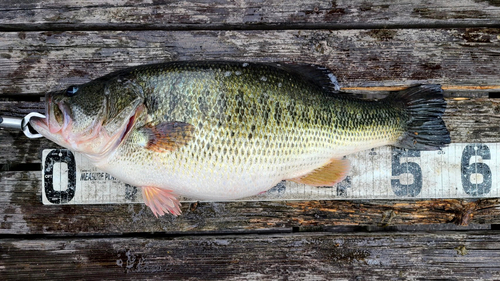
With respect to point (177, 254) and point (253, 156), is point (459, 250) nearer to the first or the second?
point (253, 156)

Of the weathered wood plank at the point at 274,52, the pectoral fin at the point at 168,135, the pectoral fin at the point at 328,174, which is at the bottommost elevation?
the pectoral fin at the point at 328,174

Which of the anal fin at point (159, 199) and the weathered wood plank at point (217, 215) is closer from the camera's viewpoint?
the anal fin at point (159, 199)

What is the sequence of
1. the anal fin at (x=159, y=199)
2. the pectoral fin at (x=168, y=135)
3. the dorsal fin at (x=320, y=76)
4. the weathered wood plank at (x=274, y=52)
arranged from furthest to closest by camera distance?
1. the weathered wood plank at (x=274, y=52)
2. the dorsal fin at (x=320, y=76)
3. the anal fin at (x=159, y=199)
4. the pectoral fin at (x=168, y=135)

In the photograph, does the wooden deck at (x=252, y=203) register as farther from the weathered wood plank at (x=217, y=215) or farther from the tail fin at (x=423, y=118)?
the tail fin at (x=423, y=118)

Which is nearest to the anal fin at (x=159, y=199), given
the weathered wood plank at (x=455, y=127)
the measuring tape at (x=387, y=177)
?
the measuring tape at (x=387, y=177)

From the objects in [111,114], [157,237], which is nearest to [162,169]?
[111,114]

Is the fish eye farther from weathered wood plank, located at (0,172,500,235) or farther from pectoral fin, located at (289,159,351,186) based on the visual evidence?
pectoral fin, located at (289,159,351,186)

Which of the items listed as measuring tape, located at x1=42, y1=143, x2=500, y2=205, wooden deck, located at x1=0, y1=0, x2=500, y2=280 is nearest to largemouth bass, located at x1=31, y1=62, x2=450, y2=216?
measuring tape, located at x1=42, y1=143, x2=500, y2=205

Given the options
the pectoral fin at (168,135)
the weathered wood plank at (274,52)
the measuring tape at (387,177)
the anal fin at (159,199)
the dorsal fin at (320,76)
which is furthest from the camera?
the weathered wood plank at (274,52)
